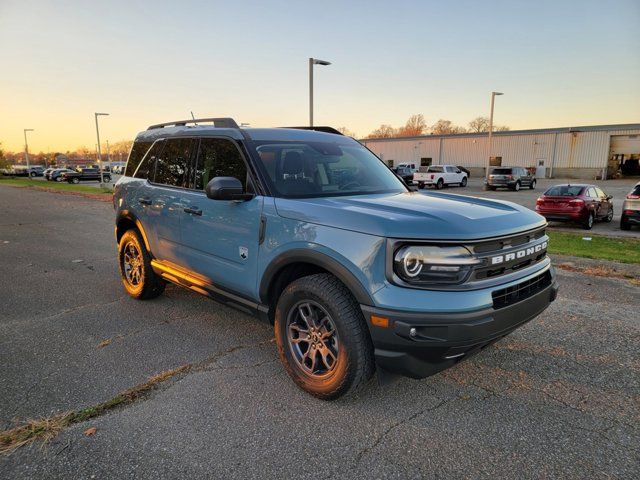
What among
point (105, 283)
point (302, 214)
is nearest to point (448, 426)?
point (302, 214)

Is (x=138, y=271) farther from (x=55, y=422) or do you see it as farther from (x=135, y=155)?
(x=55, y=422)

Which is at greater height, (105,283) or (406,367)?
(406,367)

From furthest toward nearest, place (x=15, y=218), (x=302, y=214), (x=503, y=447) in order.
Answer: (x=15, y=218) < (x=302, y=214) < (x=503, y=447)

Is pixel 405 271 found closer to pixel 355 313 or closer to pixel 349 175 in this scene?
pixel 355 313

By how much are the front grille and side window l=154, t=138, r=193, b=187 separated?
303 centimetres

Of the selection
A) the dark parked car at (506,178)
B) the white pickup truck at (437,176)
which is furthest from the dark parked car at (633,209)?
the white pickup truck at (437,176)

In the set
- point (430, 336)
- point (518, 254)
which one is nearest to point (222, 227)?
point (430, 336)

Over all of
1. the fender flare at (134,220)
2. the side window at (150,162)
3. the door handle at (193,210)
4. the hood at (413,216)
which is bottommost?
the fender flare at (134,220)

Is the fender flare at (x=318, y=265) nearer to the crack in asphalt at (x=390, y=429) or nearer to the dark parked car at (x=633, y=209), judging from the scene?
the crack in asphalt at (x=390, y=429)

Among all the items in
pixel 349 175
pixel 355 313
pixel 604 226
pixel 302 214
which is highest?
pixel 349 175

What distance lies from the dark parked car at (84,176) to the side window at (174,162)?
43.9 m

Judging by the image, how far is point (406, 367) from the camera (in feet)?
8.45

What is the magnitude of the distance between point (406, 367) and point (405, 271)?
58 centimetres

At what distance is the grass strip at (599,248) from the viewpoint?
7.79m
